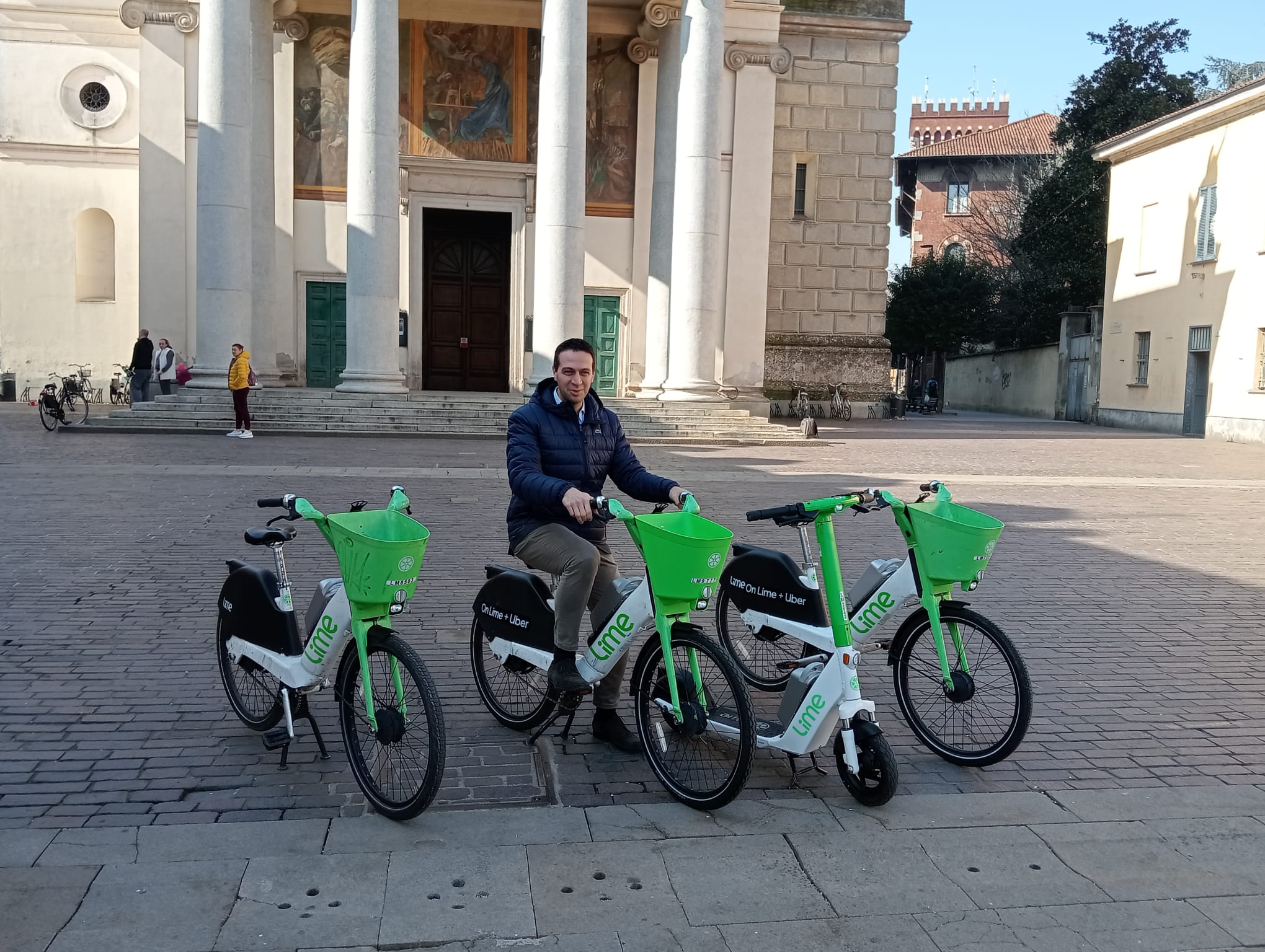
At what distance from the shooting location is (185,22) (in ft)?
81.5

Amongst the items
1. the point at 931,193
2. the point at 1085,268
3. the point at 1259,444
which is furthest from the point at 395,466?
the point at 931,193

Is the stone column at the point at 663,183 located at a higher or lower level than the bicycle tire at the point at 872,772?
higher

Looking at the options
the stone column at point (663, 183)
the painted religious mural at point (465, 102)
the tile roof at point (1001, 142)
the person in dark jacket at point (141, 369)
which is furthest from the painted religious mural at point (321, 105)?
the tile roof at point (1001, 142)

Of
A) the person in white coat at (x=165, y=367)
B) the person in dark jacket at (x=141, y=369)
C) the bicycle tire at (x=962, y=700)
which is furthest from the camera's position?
the person in white coat at (x=165, y=367)

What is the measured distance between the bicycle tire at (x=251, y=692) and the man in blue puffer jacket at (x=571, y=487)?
1197mm

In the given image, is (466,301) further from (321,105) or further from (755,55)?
(755,55)

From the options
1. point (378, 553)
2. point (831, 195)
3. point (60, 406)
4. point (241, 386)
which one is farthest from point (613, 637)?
point (831, 195)

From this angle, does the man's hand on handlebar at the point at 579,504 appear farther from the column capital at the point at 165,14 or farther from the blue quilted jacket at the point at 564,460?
the column capital at the point at 165,14

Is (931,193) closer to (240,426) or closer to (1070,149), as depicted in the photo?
(1070,149)

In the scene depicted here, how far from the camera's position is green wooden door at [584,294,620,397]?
28062 mm

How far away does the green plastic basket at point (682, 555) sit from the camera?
4223 mm

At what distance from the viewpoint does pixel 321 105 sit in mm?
26516

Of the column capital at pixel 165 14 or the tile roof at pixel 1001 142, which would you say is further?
the tile roof at pixel 1001 142

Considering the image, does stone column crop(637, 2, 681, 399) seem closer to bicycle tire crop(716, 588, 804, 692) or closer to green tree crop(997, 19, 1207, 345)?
bicycle tire crop(716, 588, 804, 692)
